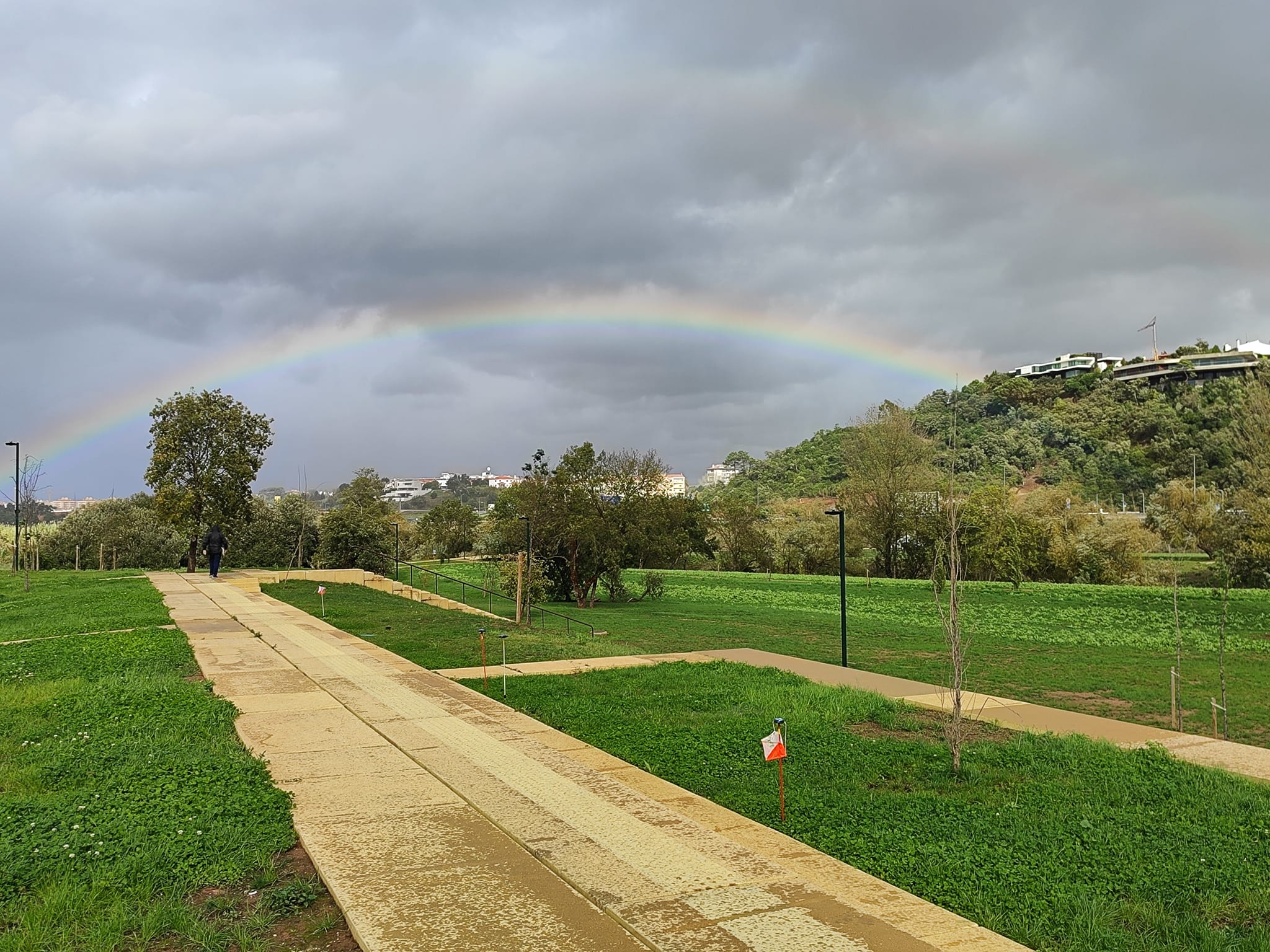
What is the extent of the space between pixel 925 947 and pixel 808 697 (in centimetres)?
736

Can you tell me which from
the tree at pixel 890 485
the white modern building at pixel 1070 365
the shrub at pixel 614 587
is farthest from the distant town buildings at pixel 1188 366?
the shrub at pixel 614 587

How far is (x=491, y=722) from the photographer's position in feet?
32.0

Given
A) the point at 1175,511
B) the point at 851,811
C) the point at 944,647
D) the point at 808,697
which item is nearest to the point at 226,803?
the point at 851,811

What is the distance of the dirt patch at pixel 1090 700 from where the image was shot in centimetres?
1338

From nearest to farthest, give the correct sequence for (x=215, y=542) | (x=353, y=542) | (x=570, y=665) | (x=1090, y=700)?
(x=1090, y=700), (x=570, y=665), (x=215, y=542), (x=353, y=542)

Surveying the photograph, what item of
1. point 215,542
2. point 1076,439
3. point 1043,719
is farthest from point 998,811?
point 1076,439

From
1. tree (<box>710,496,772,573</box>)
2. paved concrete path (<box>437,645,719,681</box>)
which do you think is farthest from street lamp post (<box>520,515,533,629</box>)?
tree (<box>710,496,772,573</box>)

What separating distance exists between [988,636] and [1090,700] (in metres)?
9.94

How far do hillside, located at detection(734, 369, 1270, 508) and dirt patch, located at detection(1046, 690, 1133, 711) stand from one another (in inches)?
1796

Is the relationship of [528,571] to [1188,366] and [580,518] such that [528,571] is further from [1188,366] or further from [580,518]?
[1188,366]

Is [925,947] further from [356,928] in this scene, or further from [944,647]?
[944,647]

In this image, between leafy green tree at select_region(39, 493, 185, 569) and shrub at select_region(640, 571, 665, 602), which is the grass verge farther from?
leafy green tree at select_region(39, 493, 185, 569)

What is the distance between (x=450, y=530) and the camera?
6981 cm

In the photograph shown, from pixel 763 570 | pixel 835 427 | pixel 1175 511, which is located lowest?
pixel 763 570
